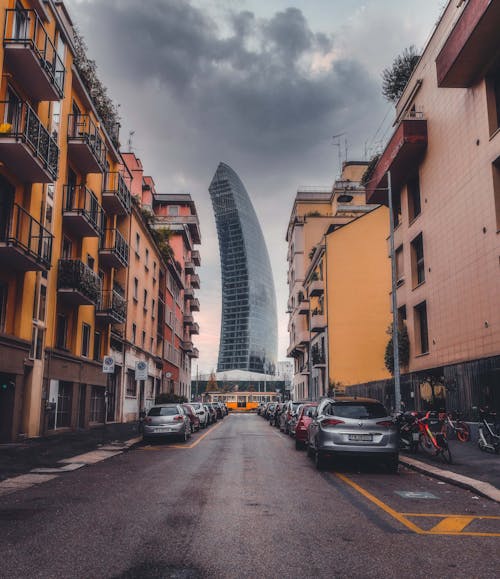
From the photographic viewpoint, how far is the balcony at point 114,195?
1146 inches

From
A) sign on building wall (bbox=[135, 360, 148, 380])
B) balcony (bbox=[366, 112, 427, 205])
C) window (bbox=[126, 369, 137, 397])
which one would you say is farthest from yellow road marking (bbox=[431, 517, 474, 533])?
window (bbox=[126, 369, 137, 397])

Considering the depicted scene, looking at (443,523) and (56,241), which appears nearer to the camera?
(443,523)

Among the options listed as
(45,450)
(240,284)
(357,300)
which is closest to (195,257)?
(357,300)

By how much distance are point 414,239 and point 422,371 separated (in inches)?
229

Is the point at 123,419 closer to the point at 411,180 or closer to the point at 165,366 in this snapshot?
the point at 165,366

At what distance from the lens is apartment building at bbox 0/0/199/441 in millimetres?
17359

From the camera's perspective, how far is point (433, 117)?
2302 centimetres

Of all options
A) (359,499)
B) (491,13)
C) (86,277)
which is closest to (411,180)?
(491,13)

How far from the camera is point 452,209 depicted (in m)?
20.9

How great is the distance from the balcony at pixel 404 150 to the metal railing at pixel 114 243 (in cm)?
1293

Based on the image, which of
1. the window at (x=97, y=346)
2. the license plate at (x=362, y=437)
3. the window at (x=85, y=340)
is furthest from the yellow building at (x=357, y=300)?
the license plate at (x=362, y=437)

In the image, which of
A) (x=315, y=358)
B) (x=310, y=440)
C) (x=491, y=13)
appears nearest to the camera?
(x=310, y=440)

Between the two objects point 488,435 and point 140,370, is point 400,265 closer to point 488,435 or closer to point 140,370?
point 140,370

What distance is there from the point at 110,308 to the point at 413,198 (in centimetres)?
1519
